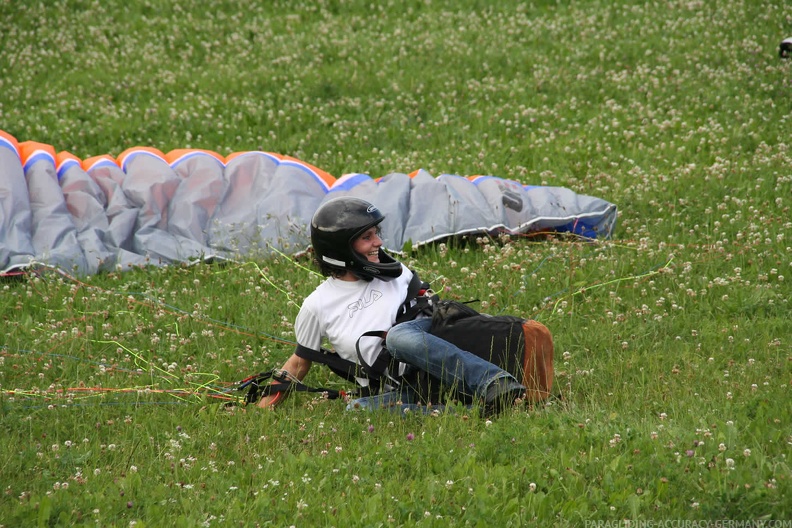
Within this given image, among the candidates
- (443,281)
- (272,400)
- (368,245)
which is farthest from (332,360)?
(443,281)

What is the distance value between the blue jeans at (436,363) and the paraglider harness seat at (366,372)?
16 centimetres

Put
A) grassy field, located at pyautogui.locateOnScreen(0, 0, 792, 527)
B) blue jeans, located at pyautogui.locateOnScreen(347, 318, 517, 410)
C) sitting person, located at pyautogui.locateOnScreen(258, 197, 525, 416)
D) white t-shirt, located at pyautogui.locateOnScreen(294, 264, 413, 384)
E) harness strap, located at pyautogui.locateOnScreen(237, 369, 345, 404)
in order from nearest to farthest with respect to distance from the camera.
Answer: grassy field, located at pyautogui.locateOnScreen(0, 0, 792, 527) → blue jeans, located at pyautogui.locateOnScreen(347, 318, 517, 410) → sitting person, located at pyautogui.locateOnScreen(258, 197, 525, 416) → white t-shirt, located at pyautogui.locateOnScreen(294, 264, 413, 384) → harness strap, located at pyautogui.locateOnScreen(237, 369, 345, 404)

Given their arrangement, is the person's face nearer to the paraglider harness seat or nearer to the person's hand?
the paraglider harness seat

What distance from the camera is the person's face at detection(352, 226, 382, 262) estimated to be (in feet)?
24.9

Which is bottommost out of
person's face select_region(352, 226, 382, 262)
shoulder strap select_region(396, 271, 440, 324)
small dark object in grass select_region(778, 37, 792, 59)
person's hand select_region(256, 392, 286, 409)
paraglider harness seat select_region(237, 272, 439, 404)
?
person's hand select_region(256, 392, 286, 409)

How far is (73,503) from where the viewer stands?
5.63 meters

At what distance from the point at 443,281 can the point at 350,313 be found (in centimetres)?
278

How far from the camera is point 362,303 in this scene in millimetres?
7594

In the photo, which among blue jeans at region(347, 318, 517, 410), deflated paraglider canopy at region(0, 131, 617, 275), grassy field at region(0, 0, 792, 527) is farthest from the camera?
deflated paraglider canopy at region(0, 131, 617, 275)

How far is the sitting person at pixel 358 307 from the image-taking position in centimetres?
723

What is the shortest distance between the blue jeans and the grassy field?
272 mm

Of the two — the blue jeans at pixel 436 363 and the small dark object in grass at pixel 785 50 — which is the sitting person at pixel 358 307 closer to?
the blue jeans at pixel 436 363

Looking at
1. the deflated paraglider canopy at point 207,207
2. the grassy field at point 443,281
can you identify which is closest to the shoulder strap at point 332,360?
the grassy field at point 443,281

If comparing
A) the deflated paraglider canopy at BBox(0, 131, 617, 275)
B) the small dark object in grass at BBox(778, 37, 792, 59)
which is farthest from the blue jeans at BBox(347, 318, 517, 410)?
the small dark object in grass at BBox(778, 37, 792, 59)
